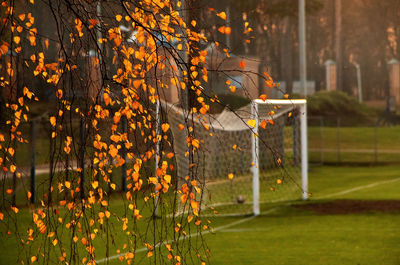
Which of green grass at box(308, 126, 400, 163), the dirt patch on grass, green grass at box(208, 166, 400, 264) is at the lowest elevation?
green grass at box(208, 166, 400, 264)

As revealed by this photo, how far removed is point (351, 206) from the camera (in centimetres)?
1452

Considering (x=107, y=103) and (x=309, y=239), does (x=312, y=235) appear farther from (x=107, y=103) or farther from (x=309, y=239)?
(x=107, y=103)

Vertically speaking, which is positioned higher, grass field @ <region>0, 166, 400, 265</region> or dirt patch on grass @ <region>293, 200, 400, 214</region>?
dirt patch on grass @ <region>293, 200, 400, 214</region>

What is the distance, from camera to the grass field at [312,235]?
31.0ft

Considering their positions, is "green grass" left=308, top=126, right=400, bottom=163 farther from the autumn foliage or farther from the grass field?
the autumn foliage

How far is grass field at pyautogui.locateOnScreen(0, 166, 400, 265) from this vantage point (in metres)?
9.45

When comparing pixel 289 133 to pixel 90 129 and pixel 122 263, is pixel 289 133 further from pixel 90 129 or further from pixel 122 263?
pixel 90 129

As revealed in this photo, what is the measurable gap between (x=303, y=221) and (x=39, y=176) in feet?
31.9

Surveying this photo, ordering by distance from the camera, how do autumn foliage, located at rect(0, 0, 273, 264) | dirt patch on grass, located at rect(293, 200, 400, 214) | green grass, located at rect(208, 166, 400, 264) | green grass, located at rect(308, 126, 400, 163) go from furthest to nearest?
green grass, located at rect(308, 126, 400, 163) < dirt patch on grass, located at rect(293, 200, 400, 214) < green grass, located at rect(208, 166, 400, 264) < autumn foliage, located at rect(0, 0, 273, 264)

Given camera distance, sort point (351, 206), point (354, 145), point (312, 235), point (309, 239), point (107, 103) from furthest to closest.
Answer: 1. point (354, 145)
2. point (351, 206)
3. point (312, 235)
4. point (309, 239)
5. point (107, 103)

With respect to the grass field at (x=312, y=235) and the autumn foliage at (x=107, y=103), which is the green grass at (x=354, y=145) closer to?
the grass field at (x=312, y=235)

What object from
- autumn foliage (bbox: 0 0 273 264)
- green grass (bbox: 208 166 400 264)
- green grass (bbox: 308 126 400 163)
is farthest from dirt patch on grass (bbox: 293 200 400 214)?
green grass (bbox: 308 126 400 163)

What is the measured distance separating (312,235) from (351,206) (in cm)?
356

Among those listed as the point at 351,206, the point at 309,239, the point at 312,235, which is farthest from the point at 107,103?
→ the point at 351,206
